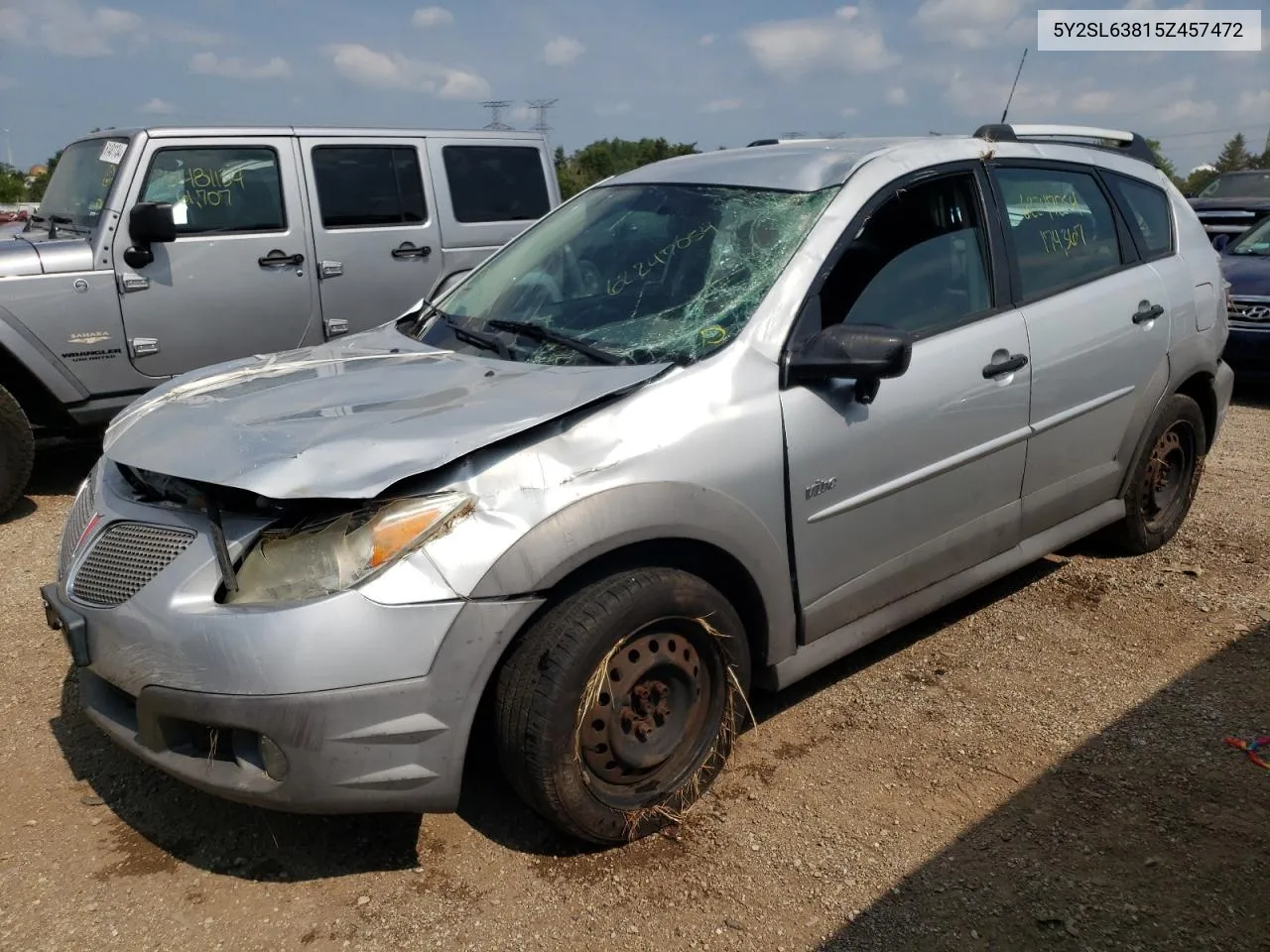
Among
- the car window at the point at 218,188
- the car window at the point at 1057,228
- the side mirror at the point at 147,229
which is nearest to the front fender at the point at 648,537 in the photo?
the car window at the point at 1057,228

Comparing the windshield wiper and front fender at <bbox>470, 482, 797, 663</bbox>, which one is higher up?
the windshield wiper

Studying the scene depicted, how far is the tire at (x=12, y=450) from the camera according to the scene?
518 cm

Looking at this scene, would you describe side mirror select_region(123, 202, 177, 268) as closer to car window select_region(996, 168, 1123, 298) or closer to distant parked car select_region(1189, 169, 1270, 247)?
car window select_region(996, 168, 1123, 298)

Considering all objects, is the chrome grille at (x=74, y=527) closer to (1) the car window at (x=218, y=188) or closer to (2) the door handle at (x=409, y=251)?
(1) the car window at (x=218, y=188)

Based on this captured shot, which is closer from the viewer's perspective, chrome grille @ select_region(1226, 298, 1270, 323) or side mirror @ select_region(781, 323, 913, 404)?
side mirror @ select_region(781, 323, 913, 404)

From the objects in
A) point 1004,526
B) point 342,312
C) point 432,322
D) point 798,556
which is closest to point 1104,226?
point 1004,526

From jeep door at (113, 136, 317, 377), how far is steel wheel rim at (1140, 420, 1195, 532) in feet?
15.3

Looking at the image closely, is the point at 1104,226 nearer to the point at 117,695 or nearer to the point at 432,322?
the point at 432,322

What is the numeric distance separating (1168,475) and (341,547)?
3.77 m

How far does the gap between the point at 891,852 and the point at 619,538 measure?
1.12 meters

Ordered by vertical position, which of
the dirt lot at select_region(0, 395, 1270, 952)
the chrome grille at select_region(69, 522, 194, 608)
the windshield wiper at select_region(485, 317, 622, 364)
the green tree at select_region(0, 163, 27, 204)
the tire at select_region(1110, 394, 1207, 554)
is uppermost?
the green tree at select_region(0, 163, 27, 204)

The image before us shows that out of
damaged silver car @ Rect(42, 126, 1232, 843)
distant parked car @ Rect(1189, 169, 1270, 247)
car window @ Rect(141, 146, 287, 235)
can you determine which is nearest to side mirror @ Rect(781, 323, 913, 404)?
damaged silver car @ Rect(42, 126, 1232, 843)

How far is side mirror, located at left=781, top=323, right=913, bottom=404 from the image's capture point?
109 inches

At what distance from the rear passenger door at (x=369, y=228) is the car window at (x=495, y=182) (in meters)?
0.26
